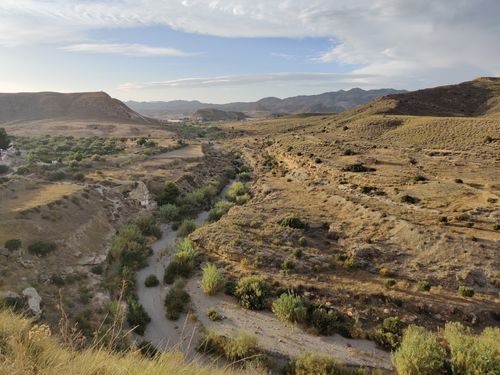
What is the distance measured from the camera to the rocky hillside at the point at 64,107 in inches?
5408

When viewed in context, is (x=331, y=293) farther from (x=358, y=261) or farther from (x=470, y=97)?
(x=470, y=97)

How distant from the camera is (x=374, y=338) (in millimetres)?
18078

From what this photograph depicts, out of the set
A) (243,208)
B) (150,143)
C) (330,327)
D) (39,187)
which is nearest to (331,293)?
(330,327)

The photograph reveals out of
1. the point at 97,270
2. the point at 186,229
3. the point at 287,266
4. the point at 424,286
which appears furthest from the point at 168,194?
the point at 424,286

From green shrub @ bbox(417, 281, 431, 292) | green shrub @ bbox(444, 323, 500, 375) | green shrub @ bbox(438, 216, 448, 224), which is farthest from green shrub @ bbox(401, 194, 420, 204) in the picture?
green shrub @ bbox(444, 323, 500, 375)

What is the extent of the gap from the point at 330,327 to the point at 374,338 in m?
2.13

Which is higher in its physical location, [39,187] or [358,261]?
[39,187]

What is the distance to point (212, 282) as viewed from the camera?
22594 millimetres

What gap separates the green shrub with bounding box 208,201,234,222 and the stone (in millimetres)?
18349

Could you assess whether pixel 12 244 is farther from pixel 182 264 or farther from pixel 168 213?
pixel 168 213

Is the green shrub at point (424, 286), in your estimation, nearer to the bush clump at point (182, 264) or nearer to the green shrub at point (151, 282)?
the bush clump at point (182, 264)

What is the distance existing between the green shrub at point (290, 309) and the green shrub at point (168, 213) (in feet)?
63.8

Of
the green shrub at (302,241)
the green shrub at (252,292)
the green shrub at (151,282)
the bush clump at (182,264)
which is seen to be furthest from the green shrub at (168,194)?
the green shrub at (252,292)

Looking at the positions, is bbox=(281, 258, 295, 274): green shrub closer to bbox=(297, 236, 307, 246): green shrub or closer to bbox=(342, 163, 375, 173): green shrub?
bbox=(297, 236, 307, 246): green shrub
